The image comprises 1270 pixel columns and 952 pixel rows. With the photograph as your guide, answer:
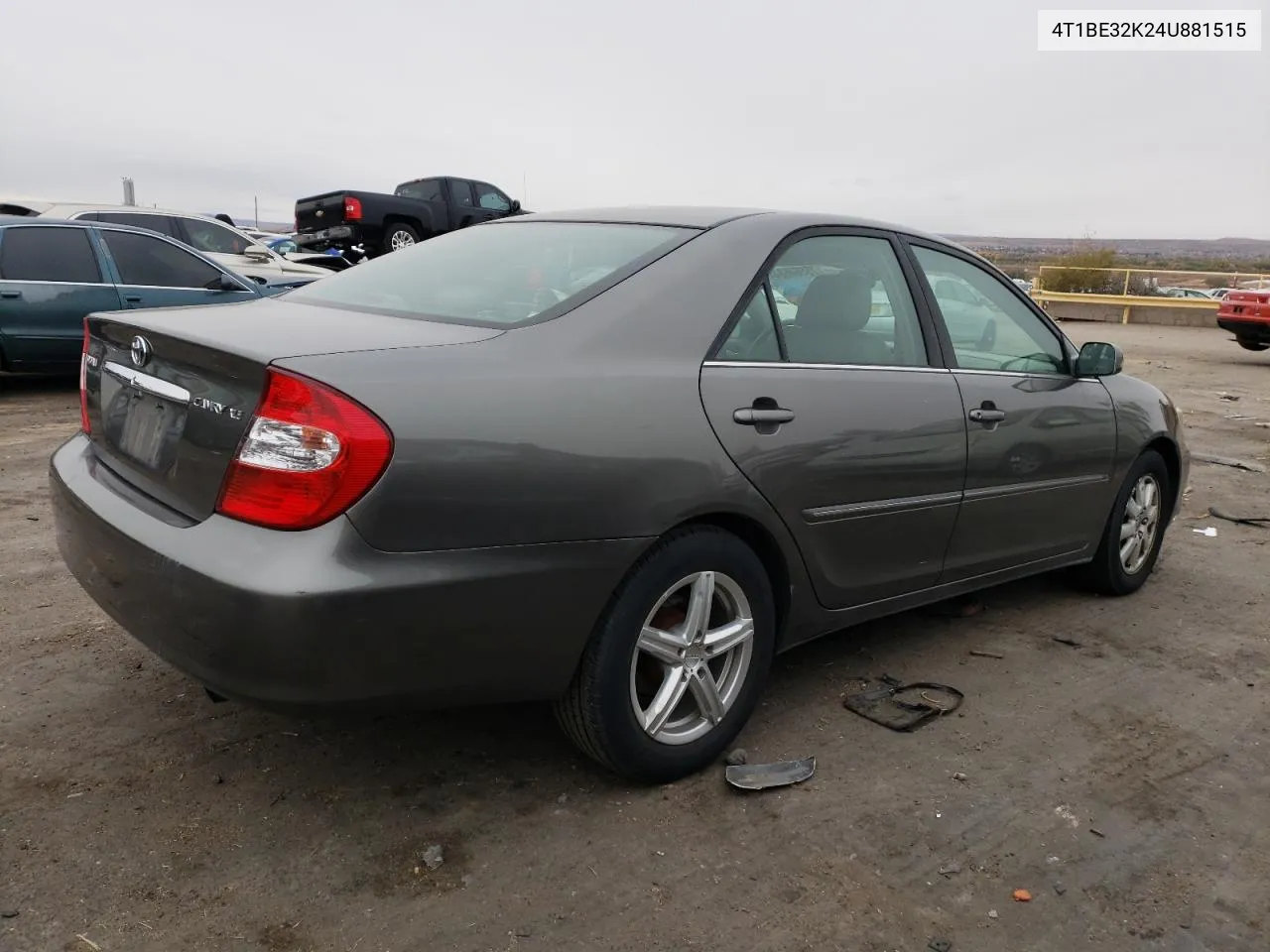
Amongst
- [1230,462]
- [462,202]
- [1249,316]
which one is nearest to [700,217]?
[1230,462]

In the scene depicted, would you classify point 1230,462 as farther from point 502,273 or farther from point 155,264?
point 155,264

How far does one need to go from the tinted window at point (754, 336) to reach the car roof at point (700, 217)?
12.0 inches

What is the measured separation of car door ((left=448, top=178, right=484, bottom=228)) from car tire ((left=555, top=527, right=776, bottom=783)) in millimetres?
17472

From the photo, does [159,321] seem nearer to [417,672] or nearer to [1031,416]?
[417,672]

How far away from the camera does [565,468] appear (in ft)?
7.91

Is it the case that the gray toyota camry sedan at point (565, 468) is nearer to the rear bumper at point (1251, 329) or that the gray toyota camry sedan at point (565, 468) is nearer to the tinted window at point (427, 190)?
the rear bumper at point (1251, 329)

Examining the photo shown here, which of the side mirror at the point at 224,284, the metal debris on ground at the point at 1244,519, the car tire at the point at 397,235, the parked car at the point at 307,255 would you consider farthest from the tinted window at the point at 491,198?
the metal debris on ground at the point at 1244,519

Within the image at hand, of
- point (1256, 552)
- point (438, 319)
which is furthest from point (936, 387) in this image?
point (1256, 552)

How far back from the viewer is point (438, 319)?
2773 mm

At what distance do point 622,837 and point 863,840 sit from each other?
60cm

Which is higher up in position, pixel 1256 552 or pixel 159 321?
pixel 159 321

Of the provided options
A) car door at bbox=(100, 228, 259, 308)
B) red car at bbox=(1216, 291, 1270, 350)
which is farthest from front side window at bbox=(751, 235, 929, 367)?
red car at bbox=(1216, 291, 1270, 350)

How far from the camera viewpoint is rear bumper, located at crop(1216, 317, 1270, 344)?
1490 centimetres

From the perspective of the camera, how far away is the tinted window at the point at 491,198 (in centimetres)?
1978
